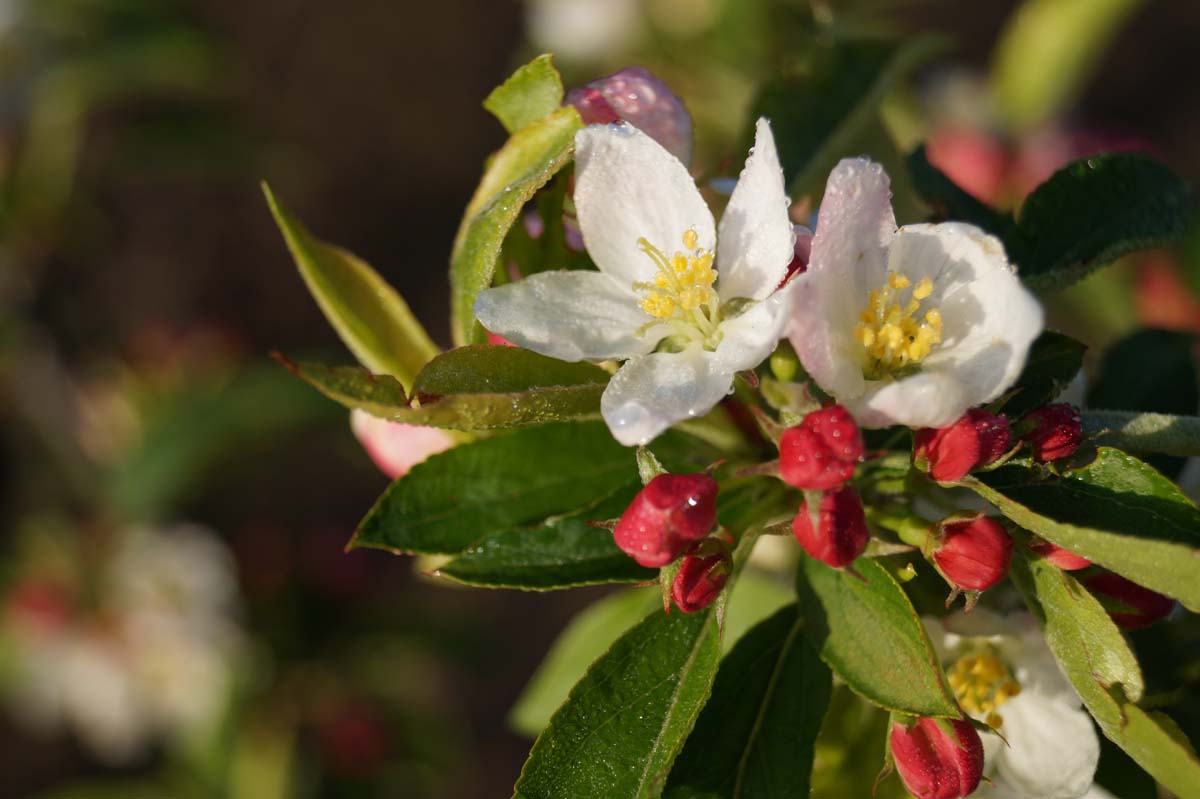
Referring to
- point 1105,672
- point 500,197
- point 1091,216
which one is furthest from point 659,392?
point 1091,216

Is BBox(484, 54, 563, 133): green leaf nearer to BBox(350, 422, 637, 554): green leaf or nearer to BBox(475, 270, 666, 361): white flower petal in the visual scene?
BBox(475, 270, 666, 361): white flower petal

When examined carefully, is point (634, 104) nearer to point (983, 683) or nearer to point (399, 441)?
point (399, 441)

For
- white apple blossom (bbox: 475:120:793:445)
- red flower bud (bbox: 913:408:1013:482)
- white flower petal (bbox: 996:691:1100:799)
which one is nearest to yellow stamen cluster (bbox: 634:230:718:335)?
white apple blossom (bbox: 475:120:793:445)

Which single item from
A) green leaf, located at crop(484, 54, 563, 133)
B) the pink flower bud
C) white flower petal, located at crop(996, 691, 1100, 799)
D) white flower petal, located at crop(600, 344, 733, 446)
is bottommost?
white flower petal, located at crop(996, 691, 1100, 799)

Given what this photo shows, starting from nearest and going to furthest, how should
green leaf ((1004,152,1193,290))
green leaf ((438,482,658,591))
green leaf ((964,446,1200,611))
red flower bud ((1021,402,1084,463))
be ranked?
green leaf ((964,446,1200,611)) < red flower bud ((1021,402,1084,463)) < green leaf ((438,482,658,591)) < green leaf ((1004,152,1193,290))

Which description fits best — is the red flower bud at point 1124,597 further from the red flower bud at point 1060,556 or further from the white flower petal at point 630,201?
the white flower petal at point 630,201

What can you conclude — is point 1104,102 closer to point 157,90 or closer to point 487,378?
point 157,90
